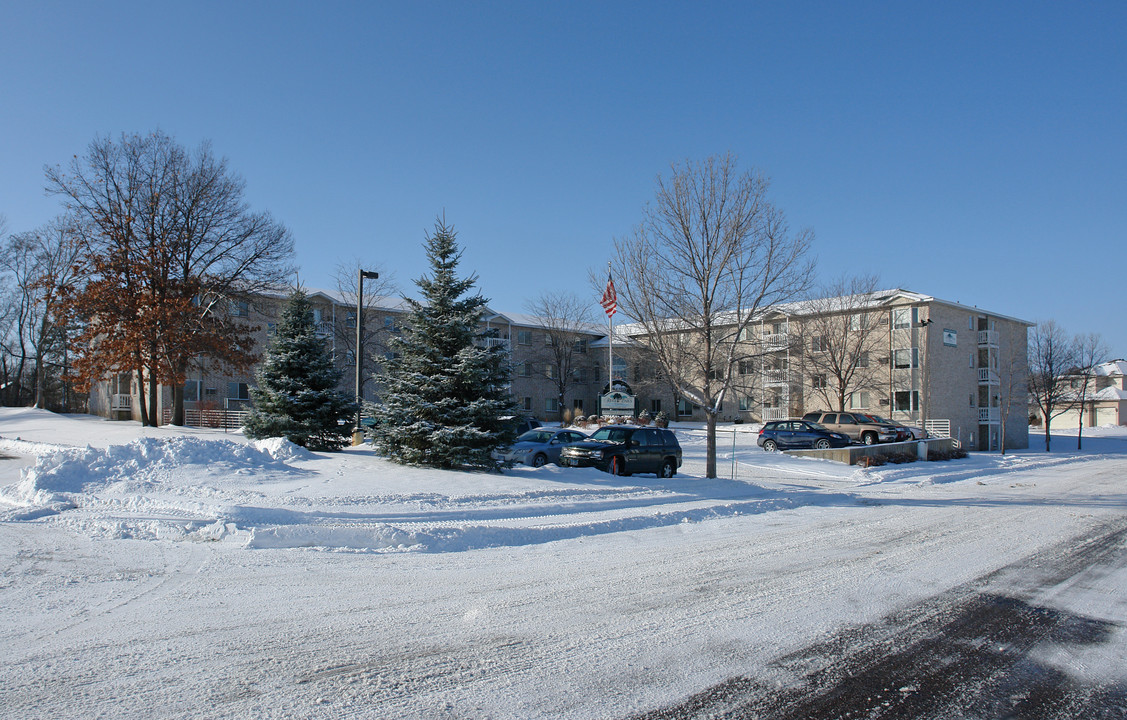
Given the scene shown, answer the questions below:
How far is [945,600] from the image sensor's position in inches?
282

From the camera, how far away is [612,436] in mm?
19047

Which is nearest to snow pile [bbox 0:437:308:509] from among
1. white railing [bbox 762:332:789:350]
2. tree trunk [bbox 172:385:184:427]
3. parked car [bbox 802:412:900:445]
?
white railing [bbox 762:332:789:350]

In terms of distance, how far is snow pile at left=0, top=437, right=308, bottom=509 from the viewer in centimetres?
1237

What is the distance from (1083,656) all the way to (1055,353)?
6482cm

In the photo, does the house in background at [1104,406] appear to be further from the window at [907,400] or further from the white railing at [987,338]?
the window at [907,400]

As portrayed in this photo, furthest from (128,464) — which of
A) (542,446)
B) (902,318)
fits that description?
(902,318)

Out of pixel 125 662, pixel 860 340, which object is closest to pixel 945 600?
pixel 125 662

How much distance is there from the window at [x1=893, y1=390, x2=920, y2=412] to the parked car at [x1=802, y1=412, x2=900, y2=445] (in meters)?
12.1

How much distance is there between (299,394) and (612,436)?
395 inches

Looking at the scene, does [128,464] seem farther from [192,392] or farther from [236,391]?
[236,391]

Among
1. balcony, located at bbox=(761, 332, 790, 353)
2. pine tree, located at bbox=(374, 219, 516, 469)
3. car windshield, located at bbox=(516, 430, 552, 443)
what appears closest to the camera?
pine tree, located at bbox=(374, 219, 516, 469)

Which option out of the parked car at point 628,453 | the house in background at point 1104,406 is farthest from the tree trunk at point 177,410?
the house in background at point 1104,406

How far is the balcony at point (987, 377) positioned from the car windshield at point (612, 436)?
42004mm

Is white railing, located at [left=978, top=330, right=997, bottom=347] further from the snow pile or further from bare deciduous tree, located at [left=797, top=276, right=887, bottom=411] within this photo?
the snow pile
